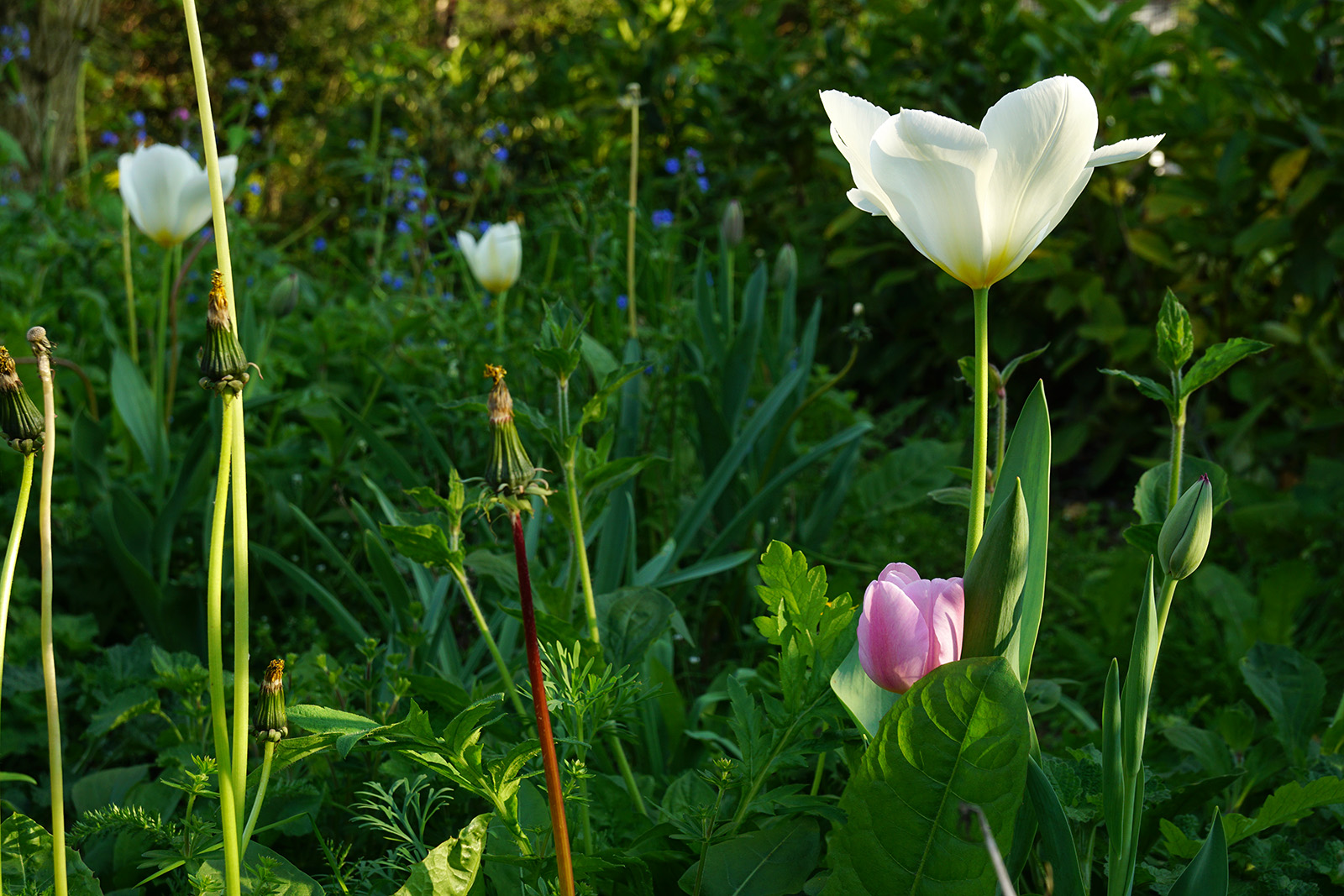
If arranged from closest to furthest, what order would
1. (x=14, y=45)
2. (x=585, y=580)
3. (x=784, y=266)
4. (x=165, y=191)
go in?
(x=585, y=580), (x=165, y=191), (x=784, y=266), (x=14, y=45)

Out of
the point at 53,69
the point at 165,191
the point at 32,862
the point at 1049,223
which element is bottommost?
the point at 32,862

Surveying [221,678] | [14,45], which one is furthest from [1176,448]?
[14,45]

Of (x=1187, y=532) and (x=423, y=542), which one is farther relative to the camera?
(x=423, y=542)

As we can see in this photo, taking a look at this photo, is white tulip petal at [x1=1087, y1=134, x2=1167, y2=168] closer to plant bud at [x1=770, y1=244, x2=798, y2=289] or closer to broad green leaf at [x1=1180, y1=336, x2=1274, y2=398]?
broad green leaf at [x1=1180, y1=336, x2=1274, y2=398]

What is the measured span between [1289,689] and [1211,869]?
0.56 m

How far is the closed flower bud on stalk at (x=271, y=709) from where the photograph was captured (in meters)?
0.67

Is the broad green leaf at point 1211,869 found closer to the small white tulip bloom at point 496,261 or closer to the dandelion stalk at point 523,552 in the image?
the dandelion stalk at point 523,552

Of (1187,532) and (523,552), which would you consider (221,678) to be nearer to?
(523,552)

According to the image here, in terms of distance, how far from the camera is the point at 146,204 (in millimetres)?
1648

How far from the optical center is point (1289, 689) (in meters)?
1.13

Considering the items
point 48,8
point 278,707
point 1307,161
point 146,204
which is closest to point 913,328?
point 1307,161

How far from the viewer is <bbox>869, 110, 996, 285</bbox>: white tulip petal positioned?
65cm

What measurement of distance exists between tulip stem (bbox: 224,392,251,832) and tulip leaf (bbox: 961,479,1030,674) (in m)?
0.44

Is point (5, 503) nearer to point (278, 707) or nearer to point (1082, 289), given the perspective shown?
point (278, 707)
